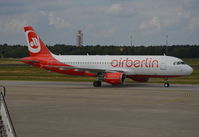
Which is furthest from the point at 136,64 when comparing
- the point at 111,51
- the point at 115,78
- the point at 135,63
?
the point at 111,51

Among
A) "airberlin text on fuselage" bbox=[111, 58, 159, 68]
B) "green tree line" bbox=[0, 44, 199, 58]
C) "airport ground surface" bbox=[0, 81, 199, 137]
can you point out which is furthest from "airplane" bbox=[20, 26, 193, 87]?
"green tree line" bbox=[0, 44, 199, 58]

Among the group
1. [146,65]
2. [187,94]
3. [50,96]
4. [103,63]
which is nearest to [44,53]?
[103,63]

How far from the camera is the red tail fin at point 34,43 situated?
4906 cm

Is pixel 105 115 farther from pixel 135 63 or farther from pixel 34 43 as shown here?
pixel 34 43

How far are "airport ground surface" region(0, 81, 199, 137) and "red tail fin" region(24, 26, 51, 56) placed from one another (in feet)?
52.5

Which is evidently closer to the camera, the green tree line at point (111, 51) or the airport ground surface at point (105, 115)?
the airport ground surface at point (105, 115)

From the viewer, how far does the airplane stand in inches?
1699

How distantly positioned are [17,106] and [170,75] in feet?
71.4

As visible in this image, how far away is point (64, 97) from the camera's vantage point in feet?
106

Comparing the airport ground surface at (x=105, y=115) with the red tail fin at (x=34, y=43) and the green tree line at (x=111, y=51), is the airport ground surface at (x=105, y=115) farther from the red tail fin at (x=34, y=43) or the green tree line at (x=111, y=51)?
the green tree line at (x=111, y=51)

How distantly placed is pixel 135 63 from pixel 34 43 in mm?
13667

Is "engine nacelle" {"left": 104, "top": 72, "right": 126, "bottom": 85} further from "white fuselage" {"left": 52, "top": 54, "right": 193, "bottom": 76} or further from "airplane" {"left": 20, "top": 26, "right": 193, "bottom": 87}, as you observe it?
"white fuselage" {"left": 52, "top": 54, "right": 193, "bottom": 76}

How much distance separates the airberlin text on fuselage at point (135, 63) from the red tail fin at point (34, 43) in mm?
9478

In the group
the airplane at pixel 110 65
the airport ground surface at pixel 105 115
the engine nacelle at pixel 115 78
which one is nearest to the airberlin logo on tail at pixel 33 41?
the airplane at pixel 110 65
